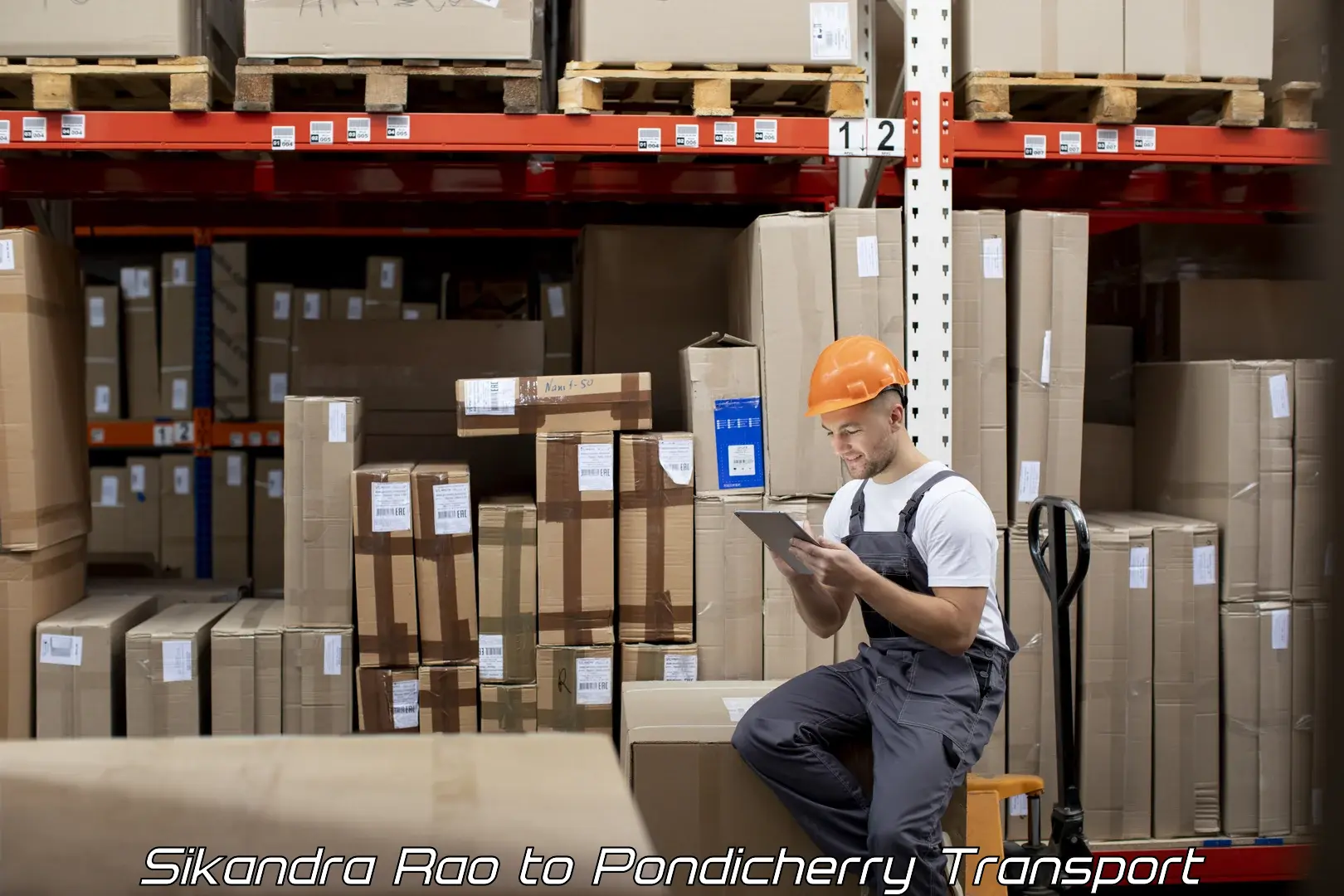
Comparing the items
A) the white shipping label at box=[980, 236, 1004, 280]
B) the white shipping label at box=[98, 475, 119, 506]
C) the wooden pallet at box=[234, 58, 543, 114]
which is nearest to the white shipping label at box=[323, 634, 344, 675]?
the wooden pallet at box=[234, 58, 543, 114]

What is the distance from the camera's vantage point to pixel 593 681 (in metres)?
3.97

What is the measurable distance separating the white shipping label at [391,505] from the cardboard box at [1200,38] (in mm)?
3240

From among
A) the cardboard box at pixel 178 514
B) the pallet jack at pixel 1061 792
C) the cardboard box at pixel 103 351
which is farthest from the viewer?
the cardboard box at pixel 178 514

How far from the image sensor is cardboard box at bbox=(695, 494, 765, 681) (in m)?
3.98

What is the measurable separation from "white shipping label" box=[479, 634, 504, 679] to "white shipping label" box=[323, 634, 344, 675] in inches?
20.9

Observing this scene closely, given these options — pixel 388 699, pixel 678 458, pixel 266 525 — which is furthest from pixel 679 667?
pixel 266 525

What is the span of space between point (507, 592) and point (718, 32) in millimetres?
2258

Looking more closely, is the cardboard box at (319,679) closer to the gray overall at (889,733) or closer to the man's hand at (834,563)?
the gray overall at (889,733)

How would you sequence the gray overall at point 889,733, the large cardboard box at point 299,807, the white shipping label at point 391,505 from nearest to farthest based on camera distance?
the large cardboard box at point 299,807
the gray overall at point 889,733
the white shipping label at point 391,505

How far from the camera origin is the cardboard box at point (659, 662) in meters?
3.97

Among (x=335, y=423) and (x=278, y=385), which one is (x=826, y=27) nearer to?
(x=335, y=423)

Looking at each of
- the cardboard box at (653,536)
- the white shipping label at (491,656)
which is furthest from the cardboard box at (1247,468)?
the white shipping label at (491,656)

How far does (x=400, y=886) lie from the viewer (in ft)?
3.77

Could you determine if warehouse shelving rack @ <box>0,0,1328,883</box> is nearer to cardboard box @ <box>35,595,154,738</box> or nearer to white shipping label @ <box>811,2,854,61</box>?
white shipping label @ <box>811,2,854,61</box>
